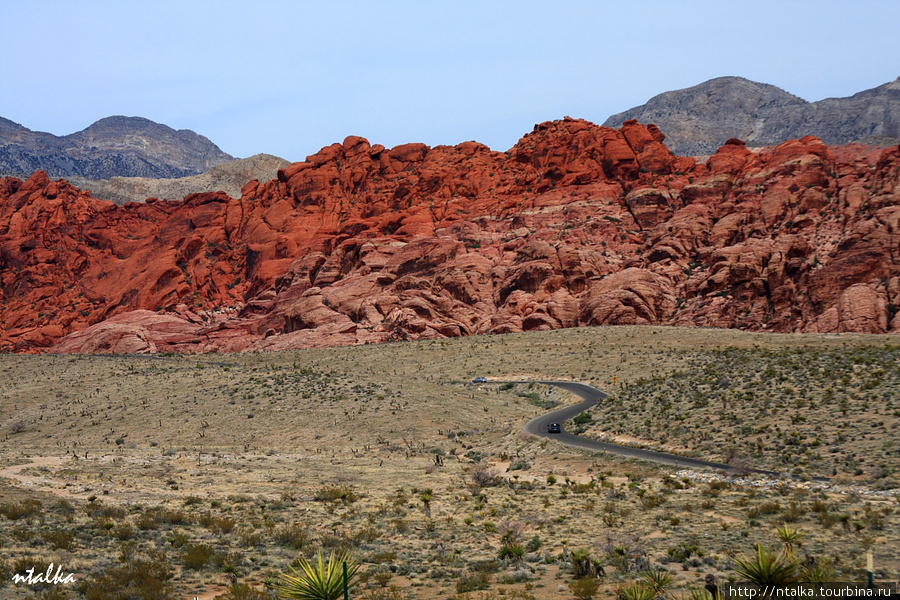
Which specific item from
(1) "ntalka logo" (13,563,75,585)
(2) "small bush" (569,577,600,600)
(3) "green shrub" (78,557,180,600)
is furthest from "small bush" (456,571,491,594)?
(1) "ntalka logo" (13,563,75,585)

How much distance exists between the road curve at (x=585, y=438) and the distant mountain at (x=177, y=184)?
148234mm

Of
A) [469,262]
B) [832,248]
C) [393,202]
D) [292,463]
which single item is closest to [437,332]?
[469,262]

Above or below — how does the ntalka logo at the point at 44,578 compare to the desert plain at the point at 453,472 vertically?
above

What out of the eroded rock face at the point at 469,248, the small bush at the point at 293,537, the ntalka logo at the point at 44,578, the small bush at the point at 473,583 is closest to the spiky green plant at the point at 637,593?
the small bush at the point at 473,583

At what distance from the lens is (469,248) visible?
9256 cm

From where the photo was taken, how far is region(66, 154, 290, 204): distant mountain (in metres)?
183

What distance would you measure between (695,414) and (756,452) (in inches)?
280

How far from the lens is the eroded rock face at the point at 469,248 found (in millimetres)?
73500

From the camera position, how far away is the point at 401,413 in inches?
1834

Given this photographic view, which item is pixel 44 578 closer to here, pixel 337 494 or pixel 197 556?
pixel 197 556

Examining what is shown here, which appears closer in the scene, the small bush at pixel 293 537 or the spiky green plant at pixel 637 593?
the spiky green plant at pixel 637 593

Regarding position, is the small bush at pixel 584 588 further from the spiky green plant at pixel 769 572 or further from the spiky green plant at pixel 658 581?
the spiky green plant at pixel 769 572

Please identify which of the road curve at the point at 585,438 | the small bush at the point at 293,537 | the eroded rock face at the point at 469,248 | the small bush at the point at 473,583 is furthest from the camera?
the eroded rock face at the point at 469,248

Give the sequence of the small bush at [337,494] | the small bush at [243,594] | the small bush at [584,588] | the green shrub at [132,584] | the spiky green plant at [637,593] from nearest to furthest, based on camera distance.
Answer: the spiky green plant at [637,593] < the green shrub at [132,584] < the small bush at [243,594] < the small bush at [584,588] < the small bush at [337,494]
